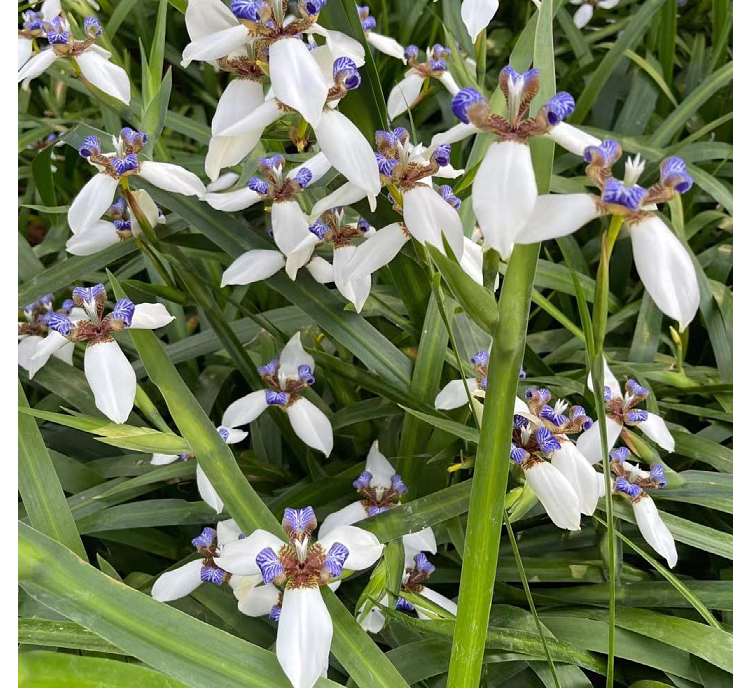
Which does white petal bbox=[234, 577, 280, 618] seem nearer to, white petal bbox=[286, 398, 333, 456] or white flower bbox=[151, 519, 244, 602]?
white flower bbox=[151, 519, 244, 602]

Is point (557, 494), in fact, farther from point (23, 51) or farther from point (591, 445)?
point (23, 51)

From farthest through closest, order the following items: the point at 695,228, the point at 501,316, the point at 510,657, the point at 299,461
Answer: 1. the point at 695,228
2. the point at 299,461
3. the point at 510,657
4. the point at 501,316

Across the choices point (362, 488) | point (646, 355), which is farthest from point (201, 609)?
point (646, 355)

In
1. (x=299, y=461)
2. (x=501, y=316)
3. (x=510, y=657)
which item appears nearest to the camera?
(x=501, y=316)

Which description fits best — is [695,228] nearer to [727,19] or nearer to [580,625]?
[727,19]

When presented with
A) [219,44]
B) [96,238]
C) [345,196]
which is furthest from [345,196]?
[96,238]

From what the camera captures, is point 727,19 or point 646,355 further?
point 727,19

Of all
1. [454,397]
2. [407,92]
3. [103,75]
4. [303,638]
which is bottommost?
[303,638]
